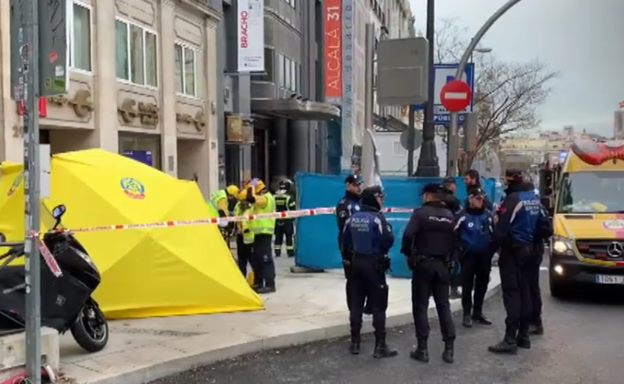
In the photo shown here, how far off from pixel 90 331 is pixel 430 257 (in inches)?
137

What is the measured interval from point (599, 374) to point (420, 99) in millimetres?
5839

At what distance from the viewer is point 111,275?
7980 mm

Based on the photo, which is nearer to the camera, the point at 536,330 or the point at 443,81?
the point at 536,330

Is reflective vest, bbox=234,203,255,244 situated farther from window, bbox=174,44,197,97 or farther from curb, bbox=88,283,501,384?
window, bbox=174,44,197,97

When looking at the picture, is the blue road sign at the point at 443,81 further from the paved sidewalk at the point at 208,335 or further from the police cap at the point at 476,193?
the police cap at the point at 476,193

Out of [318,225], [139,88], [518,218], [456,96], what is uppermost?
[139,88]

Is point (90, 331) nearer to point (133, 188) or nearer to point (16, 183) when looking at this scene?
point (16, 183)

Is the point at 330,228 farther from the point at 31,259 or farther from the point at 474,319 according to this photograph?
the point at 31,259

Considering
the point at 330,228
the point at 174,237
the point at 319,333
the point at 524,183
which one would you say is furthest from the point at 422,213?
the point at 330,228

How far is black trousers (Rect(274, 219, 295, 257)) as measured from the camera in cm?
1502

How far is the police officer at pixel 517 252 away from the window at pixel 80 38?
1155cm

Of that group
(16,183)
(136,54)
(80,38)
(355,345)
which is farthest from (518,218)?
(136,54)

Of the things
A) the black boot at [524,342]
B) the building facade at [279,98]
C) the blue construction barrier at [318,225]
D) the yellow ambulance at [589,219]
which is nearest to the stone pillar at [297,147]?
the building facade at [279,98]

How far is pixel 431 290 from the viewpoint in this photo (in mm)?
6996
